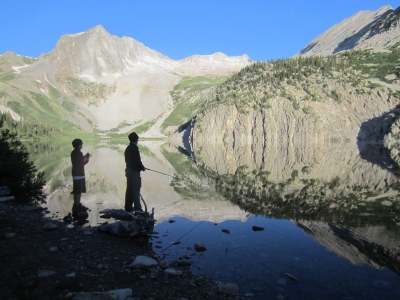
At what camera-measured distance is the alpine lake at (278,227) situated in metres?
8.59

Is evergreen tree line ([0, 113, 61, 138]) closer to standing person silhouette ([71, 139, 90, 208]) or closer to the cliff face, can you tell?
the cliff face

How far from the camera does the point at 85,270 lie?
26.2ft

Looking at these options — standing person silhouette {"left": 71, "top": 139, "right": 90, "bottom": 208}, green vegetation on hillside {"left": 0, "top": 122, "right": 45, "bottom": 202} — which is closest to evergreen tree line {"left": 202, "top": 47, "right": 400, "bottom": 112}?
green vegetation on hillside {"left": 0, "top": 122, "right": 45, "bottom": 202}

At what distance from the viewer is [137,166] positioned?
1409cm

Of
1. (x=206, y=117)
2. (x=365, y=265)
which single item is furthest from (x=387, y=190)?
(x=206, y=117)

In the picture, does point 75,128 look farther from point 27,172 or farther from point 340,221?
point 340,221

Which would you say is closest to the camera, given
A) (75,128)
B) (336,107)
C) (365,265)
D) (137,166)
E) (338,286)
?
(338,286)

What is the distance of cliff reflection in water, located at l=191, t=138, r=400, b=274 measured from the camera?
11172 millimetres

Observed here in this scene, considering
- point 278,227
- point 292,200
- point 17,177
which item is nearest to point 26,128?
point 17,177

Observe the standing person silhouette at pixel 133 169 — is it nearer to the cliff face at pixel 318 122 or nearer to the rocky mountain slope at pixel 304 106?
the rocky mountain slope at pixel 304 106

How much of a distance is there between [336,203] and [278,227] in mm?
6134

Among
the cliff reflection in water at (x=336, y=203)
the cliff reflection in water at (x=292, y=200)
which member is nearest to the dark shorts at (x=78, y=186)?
the cliff reflection in water at (x=292, y=200)

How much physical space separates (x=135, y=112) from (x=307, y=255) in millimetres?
194513

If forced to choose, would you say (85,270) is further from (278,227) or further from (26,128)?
(26,128)
